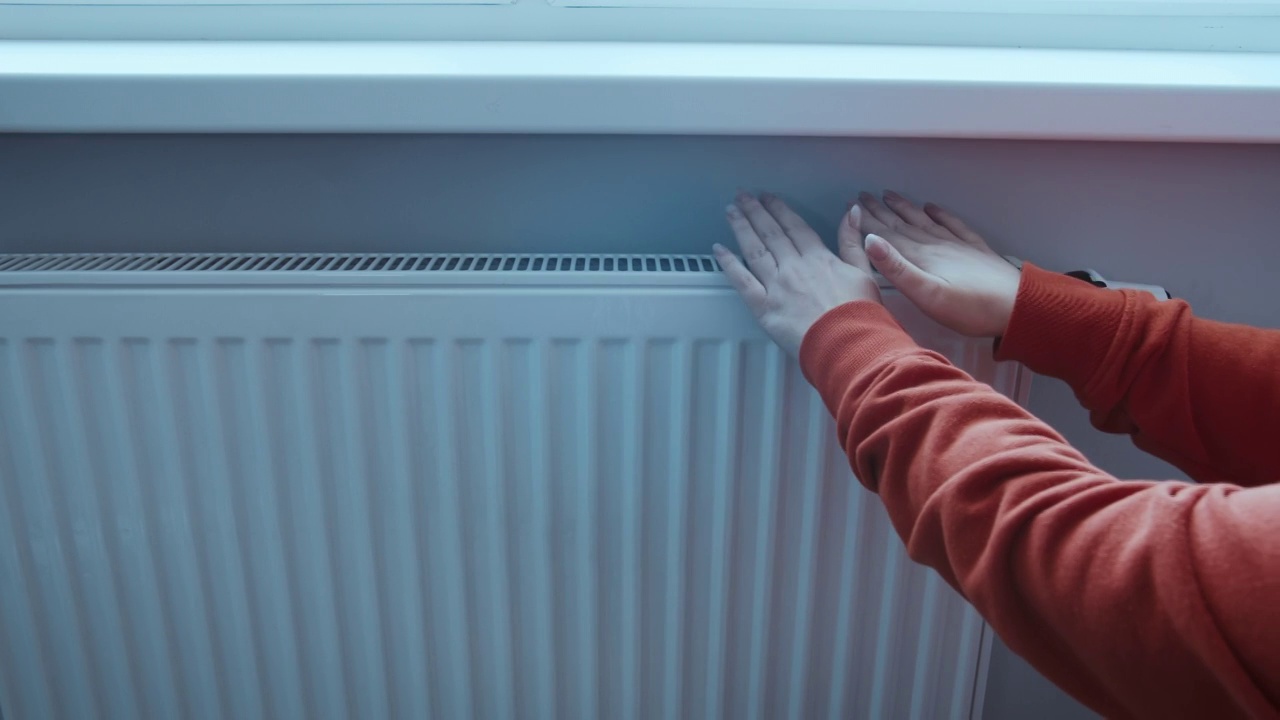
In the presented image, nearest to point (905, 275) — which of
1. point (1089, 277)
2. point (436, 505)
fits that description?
point (1089, 277)

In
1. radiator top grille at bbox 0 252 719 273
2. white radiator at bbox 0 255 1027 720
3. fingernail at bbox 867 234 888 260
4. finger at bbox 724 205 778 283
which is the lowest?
white radiator at bbox 0 255 1027 720

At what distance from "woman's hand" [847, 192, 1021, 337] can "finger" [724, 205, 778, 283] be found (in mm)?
70

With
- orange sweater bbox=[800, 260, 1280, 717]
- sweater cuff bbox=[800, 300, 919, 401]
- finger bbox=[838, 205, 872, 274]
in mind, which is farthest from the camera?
finger bbox=[838, 205, 872, 274]

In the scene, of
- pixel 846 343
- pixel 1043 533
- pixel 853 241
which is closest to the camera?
pixel 1043 533

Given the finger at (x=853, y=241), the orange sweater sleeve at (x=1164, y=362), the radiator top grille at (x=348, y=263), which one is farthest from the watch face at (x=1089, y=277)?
the radiator top grille at (x=348, y=263)

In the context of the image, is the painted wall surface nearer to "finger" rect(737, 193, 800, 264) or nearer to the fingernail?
"finger" rect(737, 193, 800, 264)

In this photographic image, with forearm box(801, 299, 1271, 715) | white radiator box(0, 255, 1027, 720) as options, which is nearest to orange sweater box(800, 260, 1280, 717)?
forearm box(801, 299, 1271, 715)

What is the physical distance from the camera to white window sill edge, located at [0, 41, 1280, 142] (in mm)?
643

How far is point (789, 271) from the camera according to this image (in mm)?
640

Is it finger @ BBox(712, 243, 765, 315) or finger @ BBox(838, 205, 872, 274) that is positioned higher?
finger @ BBox(838, 205, 872, 274)

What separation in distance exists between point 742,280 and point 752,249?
3cm

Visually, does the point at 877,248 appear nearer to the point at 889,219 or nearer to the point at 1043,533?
the point at 889,219

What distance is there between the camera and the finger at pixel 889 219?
69 cm

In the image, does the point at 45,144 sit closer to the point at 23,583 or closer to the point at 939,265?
the point at 23,583
